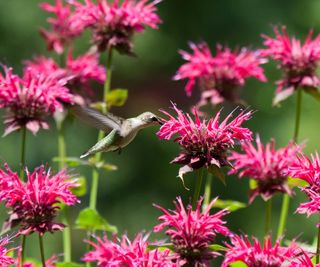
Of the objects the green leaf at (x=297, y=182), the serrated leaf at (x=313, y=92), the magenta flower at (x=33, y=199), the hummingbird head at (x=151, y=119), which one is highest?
the serrated leaf at (x=313, y=92)

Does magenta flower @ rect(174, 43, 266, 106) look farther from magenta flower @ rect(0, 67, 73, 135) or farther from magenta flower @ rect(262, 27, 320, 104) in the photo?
magenta flower @ rect(0, 67, 73, 135)

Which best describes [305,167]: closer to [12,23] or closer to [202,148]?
[202,148]

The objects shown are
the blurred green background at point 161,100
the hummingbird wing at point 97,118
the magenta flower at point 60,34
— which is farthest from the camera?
the blurred green background at point 161,100

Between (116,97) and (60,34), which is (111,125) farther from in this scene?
(60,34)

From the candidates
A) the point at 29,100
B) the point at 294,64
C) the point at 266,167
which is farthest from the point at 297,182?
the point at 29,100

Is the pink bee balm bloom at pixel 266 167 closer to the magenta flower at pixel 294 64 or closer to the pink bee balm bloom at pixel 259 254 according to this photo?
the magenta flower at pixel 294 64

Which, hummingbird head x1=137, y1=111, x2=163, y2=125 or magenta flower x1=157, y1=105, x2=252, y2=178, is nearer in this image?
magenta flower x1=157, y1=105, x2=252, y2=178

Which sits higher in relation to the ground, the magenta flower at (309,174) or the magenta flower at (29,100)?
the magenta flower at (29,100)

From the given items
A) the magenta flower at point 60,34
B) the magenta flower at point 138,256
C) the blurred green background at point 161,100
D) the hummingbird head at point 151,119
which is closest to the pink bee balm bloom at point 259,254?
the magenta flower at point 138,256

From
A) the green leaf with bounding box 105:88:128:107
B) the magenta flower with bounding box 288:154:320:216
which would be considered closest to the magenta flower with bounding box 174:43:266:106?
the green leaf with bounding box 105:88:128:107
